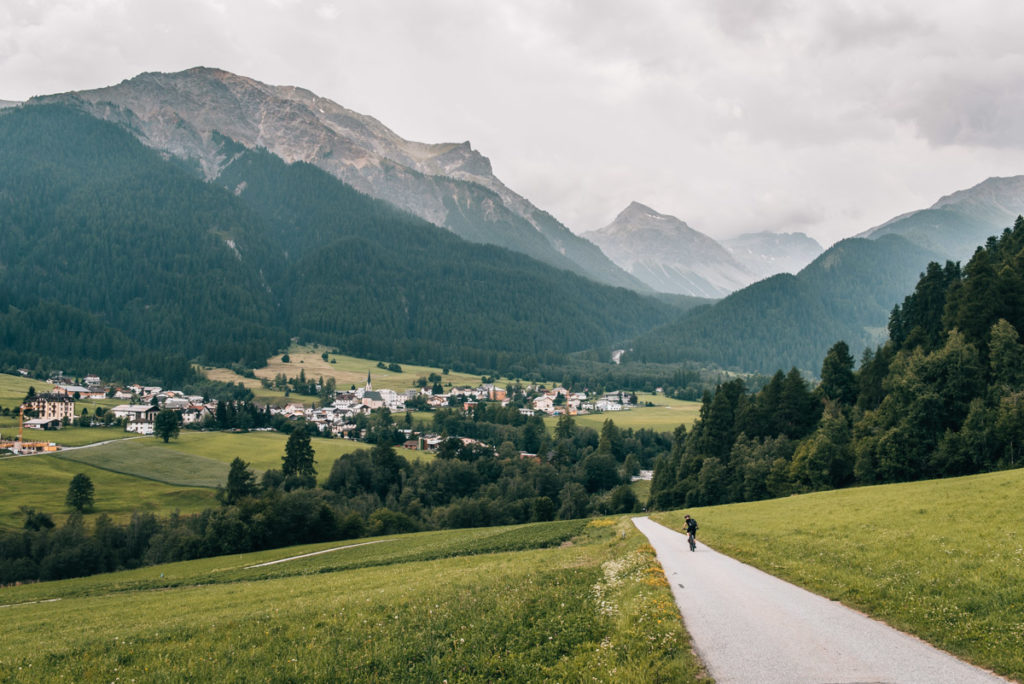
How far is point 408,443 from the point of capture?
152 m

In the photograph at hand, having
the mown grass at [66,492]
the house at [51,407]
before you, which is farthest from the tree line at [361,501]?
the house at [51,407]

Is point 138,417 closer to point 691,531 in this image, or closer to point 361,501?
point 361,501

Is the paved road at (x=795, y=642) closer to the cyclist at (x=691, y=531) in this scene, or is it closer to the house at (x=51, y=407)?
the cyclist at (x=691, y=531)

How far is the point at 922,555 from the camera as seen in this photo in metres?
18.8

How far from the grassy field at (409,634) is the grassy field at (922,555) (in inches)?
209

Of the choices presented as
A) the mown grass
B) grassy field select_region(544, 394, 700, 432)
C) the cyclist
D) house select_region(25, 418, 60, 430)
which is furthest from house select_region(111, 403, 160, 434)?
the cyclist

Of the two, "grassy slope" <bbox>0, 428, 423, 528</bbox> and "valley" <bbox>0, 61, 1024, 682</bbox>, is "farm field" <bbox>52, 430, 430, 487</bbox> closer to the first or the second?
"grassy slope" <bbox>0, 428, 423, 528</bbox>

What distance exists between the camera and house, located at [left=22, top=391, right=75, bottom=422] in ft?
466

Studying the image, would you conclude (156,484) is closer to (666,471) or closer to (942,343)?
(666,471)

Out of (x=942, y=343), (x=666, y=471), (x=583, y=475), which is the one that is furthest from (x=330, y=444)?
(x=942, y=343)

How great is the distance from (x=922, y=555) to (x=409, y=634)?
639 inches

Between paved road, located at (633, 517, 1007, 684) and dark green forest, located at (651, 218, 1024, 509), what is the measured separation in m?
41.2

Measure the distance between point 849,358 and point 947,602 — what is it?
→ 74314 millimetres

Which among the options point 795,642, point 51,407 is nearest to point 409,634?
point 795,642
